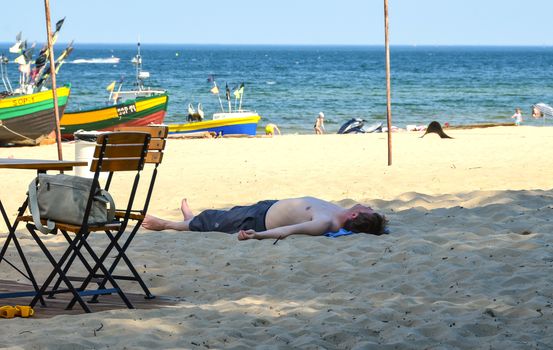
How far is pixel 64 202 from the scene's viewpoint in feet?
15.9

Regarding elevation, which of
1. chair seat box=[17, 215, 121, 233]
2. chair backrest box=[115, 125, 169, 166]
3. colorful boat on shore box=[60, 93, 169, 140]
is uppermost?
chair backrest box=[115, 125, 169, 166]

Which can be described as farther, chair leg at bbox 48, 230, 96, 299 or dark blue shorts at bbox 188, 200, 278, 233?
dark blue shorts at bbox 188, 200, 278, 233

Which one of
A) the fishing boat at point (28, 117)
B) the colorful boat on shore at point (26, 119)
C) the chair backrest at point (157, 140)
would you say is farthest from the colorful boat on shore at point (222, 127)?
the chair backrest at point (157, 140)

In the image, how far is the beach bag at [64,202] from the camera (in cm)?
484

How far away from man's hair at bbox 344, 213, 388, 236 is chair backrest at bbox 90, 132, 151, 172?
2.18 metres

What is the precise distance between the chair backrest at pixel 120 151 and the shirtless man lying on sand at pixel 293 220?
6.37 ft

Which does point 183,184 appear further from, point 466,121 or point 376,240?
point 466,121

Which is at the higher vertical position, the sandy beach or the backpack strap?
the backpack strap

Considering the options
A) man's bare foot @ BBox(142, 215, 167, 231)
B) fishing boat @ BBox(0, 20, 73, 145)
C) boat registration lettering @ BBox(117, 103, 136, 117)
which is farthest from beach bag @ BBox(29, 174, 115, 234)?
boat registration lettering @ BBox(117, 103, 136, 117)

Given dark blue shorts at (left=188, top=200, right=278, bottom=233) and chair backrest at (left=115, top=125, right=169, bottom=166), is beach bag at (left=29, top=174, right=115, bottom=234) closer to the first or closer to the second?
chair backrest at (left=115, top=125, right=169, bottom=166)

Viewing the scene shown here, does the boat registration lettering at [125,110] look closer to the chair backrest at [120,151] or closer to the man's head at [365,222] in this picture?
the man's head at [365,222]

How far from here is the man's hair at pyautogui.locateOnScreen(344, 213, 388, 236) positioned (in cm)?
675

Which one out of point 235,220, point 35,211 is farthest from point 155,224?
point 35,211

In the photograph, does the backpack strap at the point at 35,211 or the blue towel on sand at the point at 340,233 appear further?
the blue towel on sand at the point at 340,233
